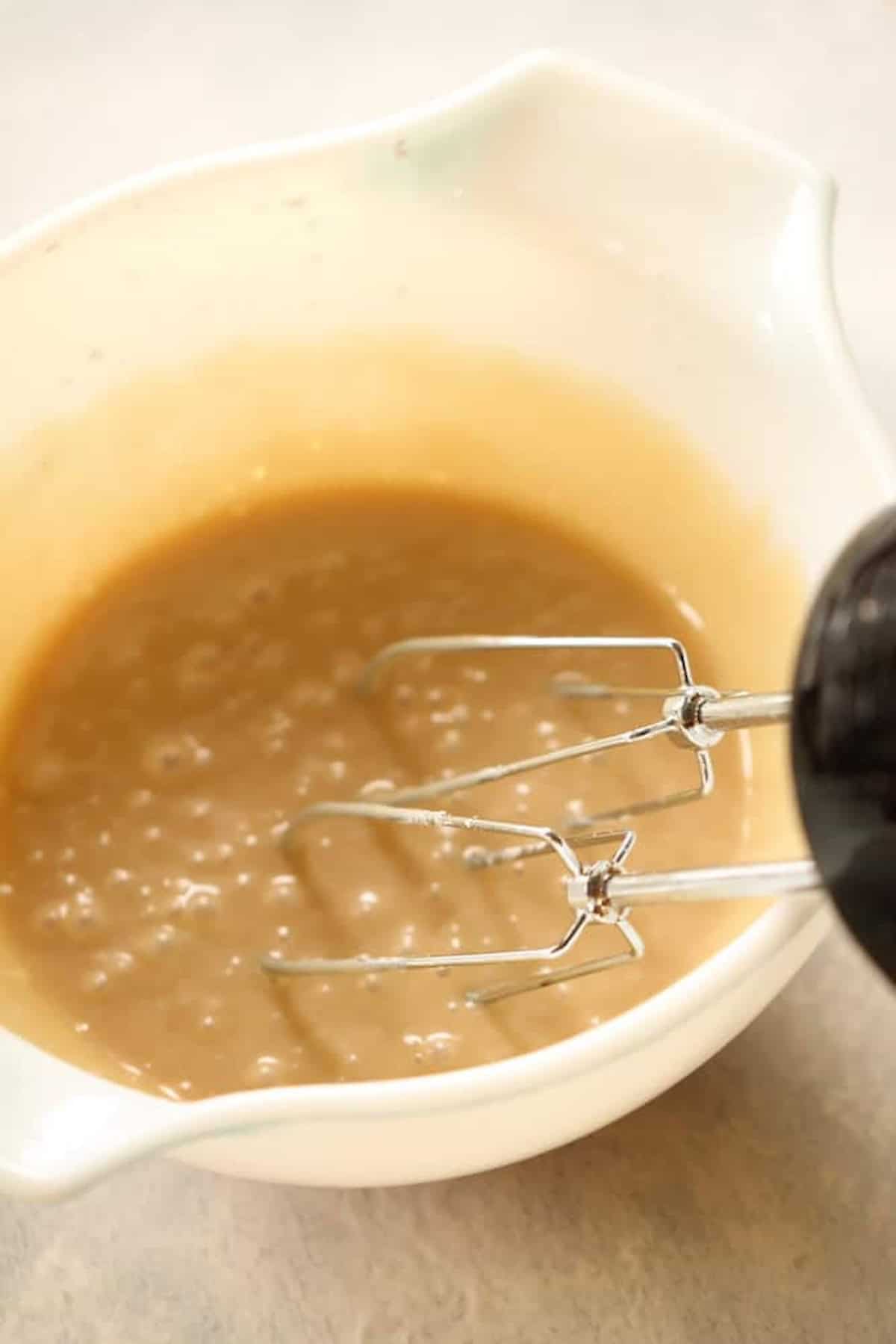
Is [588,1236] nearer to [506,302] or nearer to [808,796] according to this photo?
[808,796]

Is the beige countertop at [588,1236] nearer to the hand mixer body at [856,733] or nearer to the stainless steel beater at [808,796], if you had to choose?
the stainless steel beater at [808,796]

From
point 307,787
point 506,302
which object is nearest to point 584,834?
point 307,787

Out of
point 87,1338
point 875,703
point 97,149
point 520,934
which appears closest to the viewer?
point 875,703

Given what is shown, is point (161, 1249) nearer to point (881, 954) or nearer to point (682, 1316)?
point (682, 1316)

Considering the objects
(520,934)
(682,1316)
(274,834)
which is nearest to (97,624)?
(274,834)

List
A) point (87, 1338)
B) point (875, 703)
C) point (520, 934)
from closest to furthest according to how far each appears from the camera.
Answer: point (875, 703) → point (87, 1338) → point (520, 934)

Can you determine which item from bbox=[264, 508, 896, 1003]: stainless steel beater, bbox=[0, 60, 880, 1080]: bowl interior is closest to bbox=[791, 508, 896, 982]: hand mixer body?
bbox=[264, 508, 896, 1003]: stainless steel beater
